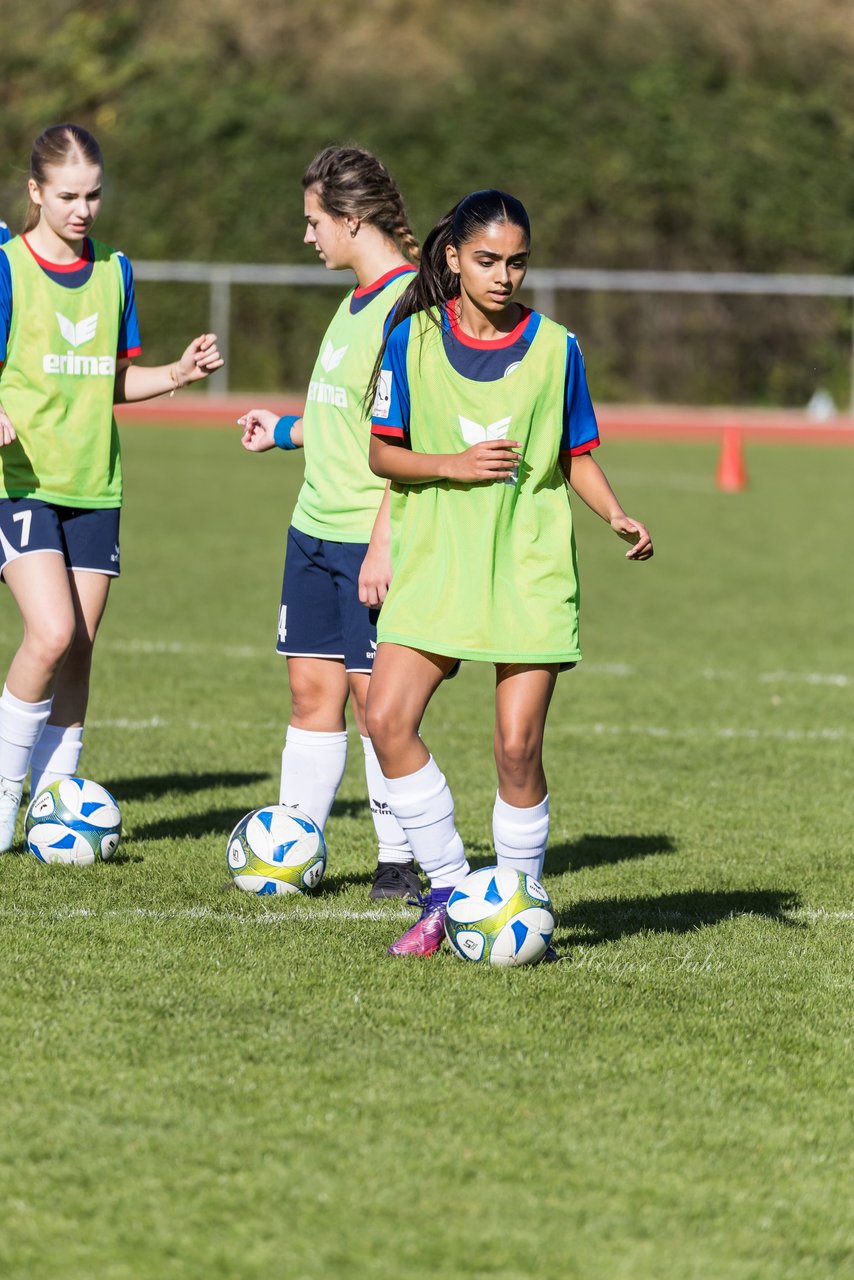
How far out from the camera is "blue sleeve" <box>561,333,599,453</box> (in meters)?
4.71

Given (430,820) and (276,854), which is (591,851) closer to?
(276,854)

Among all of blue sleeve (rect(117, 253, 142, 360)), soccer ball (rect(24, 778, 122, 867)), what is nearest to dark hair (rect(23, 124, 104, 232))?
blue sleeve (rect(117, 253, 142, 360))

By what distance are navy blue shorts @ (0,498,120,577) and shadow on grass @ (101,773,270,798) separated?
1281 mm

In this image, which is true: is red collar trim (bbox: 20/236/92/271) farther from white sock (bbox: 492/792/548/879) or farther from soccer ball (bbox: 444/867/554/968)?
soccer ball (bbox: 444/867/554/968)

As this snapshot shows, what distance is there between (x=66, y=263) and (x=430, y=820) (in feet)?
7.51

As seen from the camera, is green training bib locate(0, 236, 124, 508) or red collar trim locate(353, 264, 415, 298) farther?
green training bib locate(0, 236, 124, 508)

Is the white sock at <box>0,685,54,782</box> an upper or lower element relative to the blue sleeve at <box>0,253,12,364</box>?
lower

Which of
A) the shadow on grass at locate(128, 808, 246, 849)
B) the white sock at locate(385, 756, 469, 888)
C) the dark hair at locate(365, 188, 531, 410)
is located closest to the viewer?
the dark hair at locate(365, 188, 531, 410)

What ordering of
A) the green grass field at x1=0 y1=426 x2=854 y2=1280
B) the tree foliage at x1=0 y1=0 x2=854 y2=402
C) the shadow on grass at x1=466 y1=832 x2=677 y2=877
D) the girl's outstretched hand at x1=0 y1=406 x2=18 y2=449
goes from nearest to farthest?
the green grass field at x1=0 y1=426 x2=854 y2=1280 → the girl's outstretched hand at x1=0 y1=406 x2=18 y2=449 → the shadow on grass at x1=466 y1=832 x2=677 y2=877 → the tree foliage at x1=0 y1=0 x2=854 y2=402

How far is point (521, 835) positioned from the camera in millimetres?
4863

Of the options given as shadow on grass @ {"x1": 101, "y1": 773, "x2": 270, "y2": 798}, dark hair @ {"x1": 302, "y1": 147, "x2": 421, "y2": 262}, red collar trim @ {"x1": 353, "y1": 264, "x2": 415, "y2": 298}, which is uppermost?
dark hair @ {"x1": 302, "y1": 147, "x2": 421, "y2": 262}

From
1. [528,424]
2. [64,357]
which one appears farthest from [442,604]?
[64,357]

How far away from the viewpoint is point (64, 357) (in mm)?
5895

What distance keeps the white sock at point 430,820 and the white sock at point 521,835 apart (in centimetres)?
12
